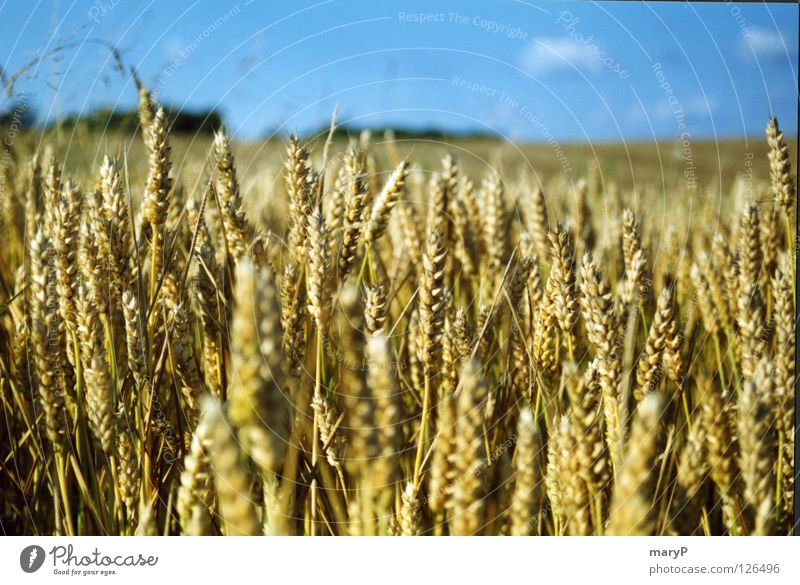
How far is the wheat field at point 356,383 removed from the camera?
700 mm

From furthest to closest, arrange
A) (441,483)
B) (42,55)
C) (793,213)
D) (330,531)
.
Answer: (793,213)
(42,55)
(330,531)
(441,483)

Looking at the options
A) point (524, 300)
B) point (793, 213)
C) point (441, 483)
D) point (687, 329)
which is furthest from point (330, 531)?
point (793, 213)

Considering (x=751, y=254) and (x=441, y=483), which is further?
(x=751, y=254)

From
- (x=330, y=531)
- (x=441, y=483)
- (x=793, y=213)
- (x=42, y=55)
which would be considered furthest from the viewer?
(x=793, y=213)

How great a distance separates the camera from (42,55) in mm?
1025

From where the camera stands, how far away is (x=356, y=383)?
56cm

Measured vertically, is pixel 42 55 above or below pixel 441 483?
above

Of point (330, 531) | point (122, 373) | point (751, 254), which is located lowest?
point (330, 531)

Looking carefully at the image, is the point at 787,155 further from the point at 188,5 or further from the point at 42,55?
the point at 42,55

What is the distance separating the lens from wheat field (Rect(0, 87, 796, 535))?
2.30ft
